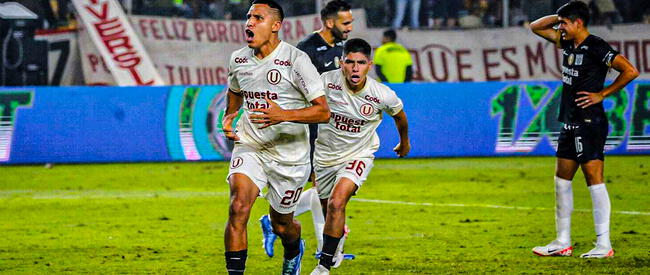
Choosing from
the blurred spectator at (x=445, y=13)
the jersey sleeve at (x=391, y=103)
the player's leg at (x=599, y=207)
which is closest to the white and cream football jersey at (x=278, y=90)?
the jersey sleeve at (x=391, y=103)

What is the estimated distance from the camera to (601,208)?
9547 mm

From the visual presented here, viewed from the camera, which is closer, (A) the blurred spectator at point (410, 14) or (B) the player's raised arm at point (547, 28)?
(B) the player's raised arm at point (547, 28)

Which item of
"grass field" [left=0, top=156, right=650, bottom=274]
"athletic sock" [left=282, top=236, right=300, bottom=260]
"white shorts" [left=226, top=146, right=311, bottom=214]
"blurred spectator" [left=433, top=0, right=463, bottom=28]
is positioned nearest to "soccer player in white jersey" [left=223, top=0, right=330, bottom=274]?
"white shorts" [left=226, top=146, right=311, bottom=214]

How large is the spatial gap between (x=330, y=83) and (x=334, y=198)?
0.89m

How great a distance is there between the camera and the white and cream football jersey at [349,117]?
875 cm

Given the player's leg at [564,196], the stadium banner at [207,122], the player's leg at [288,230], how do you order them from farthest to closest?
the stadium banner at [207,122] → the player's leg at [564,196] → the player's leg at [288,230]

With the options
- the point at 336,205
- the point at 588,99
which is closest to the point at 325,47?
the point at 336,205

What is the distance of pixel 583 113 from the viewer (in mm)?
9570

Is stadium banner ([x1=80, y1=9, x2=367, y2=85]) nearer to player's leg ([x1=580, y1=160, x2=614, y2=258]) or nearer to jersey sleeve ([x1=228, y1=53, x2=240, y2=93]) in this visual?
player's leg ([x1=580, y1=160, x2=614, y2=258])

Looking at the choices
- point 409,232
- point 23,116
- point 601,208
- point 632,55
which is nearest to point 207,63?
point 23,116

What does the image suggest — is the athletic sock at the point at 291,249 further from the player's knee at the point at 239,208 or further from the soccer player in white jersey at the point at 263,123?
the player's knee at the point at 239,208

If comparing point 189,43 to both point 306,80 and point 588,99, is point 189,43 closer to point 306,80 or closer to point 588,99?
point 588,99

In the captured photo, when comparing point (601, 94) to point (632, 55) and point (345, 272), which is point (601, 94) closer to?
point (345, 272)

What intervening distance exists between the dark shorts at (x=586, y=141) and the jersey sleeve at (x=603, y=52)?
536mm
